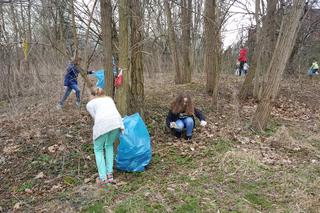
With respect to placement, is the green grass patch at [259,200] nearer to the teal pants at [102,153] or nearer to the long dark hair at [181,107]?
the teal pants at [102,153]

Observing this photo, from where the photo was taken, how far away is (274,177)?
383cm

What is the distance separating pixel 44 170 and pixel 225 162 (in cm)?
272

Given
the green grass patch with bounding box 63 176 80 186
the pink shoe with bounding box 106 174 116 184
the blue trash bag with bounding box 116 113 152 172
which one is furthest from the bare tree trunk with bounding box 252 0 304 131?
the green grass patch with bounding box 63 176 80 186

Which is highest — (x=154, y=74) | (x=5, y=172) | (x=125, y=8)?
(x=125, y=8)

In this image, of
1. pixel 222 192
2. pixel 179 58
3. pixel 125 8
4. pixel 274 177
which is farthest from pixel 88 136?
pixel 179 58

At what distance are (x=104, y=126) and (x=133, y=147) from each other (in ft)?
1.89

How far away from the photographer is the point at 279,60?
571cm

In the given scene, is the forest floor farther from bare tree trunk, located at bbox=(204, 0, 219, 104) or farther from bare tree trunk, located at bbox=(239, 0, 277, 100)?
bare tree trunk, located at bbox=(239, 0, 277, 100)

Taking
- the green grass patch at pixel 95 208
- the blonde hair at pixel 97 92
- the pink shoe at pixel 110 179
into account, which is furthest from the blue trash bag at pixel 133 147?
the green grass patch at pixel 95 208

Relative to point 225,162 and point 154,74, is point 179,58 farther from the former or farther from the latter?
point 225,162

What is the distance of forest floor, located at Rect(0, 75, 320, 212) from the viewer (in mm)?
3309

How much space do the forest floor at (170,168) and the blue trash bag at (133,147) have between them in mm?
142

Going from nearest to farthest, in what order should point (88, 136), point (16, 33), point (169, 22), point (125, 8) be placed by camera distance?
point (125, 8)
point (88, 136)
point (169, 22)
point (16, 33)

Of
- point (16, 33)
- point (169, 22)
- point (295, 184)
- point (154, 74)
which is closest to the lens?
point (295, 184)
